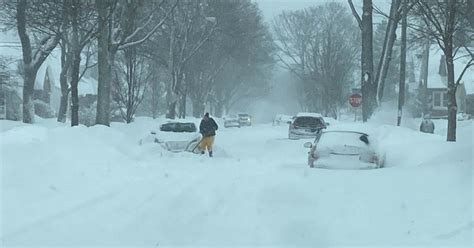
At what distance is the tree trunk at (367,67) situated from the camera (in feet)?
90.0

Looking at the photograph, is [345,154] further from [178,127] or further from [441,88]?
[441,88]

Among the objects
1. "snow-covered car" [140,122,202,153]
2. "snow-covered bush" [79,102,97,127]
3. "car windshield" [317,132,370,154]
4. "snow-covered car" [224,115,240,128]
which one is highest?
"car windshield" [317,132,370,154]

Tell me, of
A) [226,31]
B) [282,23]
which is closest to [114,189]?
[226,31]

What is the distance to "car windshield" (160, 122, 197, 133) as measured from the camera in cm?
2256

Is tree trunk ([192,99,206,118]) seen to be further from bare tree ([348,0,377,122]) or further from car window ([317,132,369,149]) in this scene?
car window ([317,132,369,149])

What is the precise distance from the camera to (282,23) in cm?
6900

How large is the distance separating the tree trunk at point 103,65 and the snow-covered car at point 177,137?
360 centimetres

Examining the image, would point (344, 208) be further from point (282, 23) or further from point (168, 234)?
point (282, 23)

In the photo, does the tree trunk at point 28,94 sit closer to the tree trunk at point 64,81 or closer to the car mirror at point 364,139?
the tree trunk at point 64,81

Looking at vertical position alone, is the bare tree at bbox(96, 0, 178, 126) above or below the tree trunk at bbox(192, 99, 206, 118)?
above

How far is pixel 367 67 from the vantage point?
27750 millimetres

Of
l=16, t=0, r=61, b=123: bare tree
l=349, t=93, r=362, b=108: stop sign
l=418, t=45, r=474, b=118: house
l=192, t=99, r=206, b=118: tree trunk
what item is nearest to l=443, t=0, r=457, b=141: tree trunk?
l=349, t=93, r=362, b=108: stop sign

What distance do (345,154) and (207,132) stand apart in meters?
8.36

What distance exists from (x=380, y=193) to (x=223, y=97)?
214 feet
